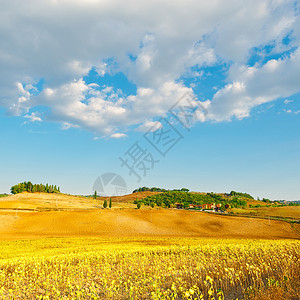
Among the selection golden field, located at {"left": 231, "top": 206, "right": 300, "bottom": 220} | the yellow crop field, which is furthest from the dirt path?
the yellow crop field

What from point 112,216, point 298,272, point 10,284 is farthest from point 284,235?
point 10,284

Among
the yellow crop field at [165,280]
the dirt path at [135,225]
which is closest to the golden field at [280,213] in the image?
the dirt path at [135,225]

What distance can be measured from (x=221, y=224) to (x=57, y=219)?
39187mm

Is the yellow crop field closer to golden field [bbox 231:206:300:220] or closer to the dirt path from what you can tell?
the dirt path

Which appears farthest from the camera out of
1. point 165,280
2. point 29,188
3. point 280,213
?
point 29,188

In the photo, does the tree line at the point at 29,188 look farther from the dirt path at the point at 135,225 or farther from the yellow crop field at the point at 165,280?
the yellow crop field at the point at 165,280

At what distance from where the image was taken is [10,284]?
1153 cm

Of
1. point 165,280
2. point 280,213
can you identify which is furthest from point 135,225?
point 280,213

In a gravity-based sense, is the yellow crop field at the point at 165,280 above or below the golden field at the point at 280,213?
above

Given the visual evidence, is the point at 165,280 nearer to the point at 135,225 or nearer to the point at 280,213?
the point at 135,225

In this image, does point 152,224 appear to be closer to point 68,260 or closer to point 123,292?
point 68,260

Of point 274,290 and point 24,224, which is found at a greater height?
point 274,290

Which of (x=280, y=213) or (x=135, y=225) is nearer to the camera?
(x=135, y=225)

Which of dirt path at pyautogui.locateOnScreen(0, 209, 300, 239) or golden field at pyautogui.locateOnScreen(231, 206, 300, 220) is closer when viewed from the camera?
dirt path at pyautogui.locateOnScreen(0, 209, 300, 239)
